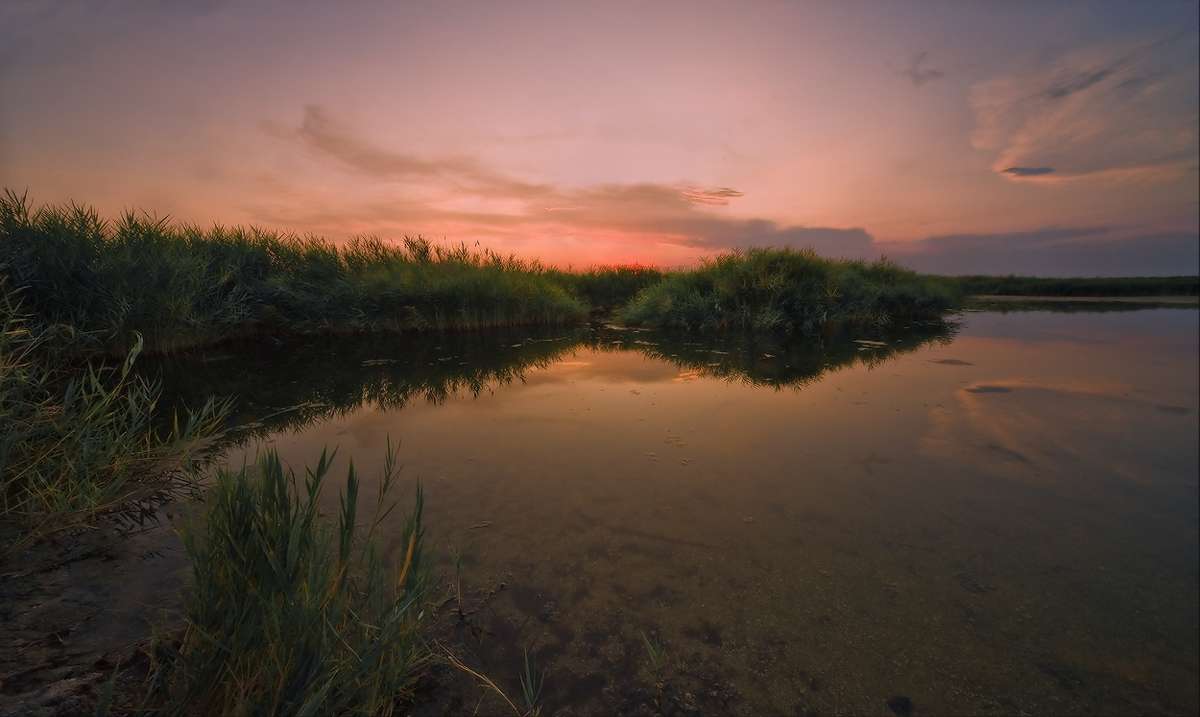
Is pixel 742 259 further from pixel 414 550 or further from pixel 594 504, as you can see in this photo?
pixel 414 550

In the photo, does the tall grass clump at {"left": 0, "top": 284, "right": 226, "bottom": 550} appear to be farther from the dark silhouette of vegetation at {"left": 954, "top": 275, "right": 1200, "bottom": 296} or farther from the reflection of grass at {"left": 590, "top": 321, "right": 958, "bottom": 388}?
the dark silhouette of vegetation at {"left": 954, "top": 275, "right": 1200, "bottom": 296}

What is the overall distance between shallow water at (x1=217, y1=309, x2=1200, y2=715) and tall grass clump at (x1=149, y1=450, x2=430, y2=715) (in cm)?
22

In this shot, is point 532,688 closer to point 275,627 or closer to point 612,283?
point 275,627

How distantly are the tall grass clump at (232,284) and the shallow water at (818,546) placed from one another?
12.1 feet

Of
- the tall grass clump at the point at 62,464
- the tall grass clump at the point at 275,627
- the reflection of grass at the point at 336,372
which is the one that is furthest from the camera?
the reflection of grass at the point at 336,372

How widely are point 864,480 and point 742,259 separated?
842 centimetres

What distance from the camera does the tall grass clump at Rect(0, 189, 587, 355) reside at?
198 inches

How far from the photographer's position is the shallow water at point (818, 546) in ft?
3.70

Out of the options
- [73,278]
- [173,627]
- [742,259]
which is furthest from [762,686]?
[742,259]

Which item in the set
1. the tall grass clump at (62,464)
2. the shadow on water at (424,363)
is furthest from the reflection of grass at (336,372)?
the tall grass clump at (62,464)

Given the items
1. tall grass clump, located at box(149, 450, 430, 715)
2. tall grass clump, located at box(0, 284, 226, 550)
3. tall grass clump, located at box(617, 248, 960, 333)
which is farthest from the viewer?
tall grass clump, located at box(617, 248, 960, 333)

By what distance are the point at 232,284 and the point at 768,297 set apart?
403 inches

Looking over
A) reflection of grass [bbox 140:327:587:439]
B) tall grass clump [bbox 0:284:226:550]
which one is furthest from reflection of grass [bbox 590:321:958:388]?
tall grass clump [bbox 0:284:226:550]

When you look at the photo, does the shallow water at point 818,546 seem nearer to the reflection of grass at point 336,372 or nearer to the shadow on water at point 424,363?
the reflection of grass at point 336,372
